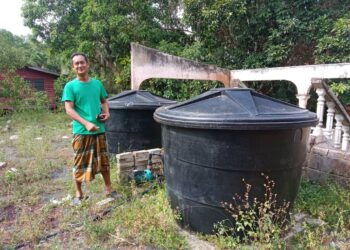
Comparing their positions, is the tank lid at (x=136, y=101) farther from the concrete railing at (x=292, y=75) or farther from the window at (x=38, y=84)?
the window at (x=38, y=84)

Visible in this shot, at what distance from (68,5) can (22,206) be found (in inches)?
464

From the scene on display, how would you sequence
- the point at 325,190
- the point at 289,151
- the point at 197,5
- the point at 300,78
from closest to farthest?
1. the point at 289,151
2. the point at 325,190
3. the point at 300,78
4. the point at 197,5

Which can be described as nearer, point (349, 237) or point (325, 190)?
point (349, 237)

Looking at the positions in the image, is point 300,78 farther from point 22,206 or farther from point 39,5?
point 39,5

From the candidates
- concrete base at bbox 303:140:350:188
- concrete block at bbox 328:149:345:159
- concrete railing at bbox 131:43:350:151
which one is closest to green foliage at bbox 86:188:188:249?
concrete base at bbox 303:140:350:188

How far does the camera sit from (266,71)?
16.7ft

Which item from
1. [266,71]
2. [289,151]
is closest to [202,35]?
[266,71]

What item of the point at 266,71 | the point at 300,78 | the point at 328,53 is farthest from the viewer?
the point at 328,53

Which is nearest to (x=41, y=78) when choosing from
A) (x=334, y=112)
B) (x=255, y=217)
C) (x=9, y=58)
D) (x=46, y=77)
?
(x=46, y=77)

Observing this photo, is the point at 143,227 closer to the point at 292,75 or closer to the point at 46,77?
the point at 292,75

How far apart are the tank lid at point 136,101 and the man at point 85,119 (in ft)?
3.18

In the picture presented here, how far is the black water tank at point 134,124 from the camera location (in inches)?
169

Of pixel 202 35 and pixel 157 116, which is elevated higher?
pixel 202 35

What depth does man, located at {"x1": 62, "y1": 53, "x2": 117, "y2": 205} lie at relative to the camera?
2955mm
